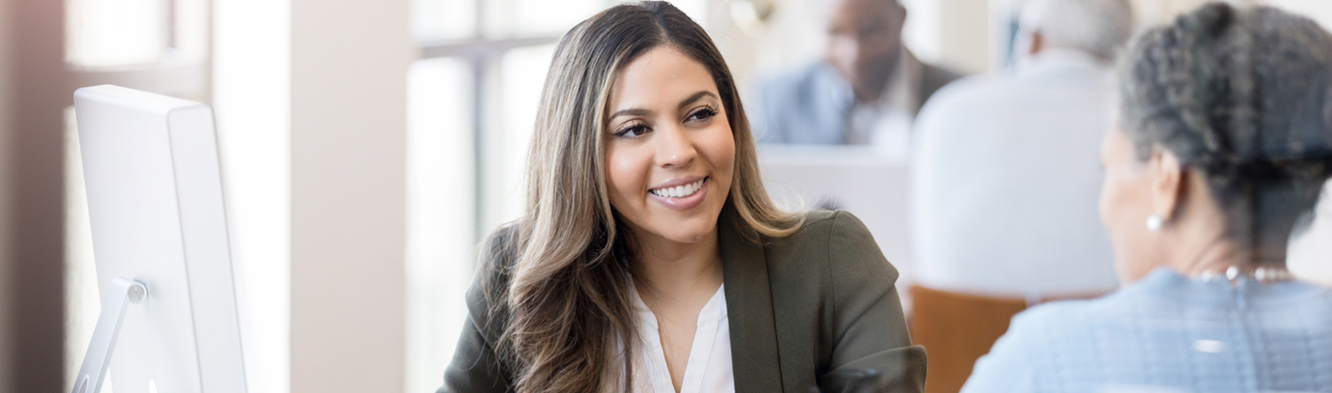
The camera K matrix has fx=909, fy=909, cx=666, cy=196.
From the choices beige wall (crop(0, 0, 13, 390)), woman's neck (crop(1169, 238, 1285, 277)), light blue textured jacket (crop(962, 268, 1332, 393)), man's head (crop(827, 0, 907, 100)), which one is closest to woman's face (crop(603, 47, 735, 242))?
man's head (crop(827, 0, 907, 100))

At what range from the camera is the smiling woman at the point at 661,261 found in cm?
95

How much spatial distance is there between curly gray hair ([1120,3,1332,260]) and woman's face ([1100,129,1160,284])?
18 mm

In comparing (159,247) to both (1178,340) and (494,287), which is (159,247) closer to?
(494,287)

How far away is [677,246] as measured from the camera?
1.09 metres

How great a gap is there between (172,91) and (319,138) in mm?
229

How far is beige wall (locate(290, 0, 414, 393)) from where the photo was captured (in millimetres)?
1189

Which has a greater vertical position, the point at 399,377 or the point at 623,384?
the point at 623,384

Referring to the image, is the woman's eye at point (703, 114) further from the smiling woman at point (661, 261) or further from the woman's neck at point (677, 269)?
the woman's neck at point (677, 269)

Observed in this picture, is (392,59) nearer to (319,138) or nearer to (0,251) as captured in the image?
(319,138)

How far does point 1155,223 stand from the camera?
710 mm

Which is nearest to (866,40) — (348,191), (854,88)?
(854,88)

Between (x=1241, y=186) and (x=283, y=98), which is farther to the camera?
(x=283, y=98)

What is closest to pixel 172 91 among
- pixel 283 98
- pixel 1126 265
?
pixel 283 98

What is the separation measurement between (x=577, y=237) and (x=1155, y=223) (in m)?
0.60
